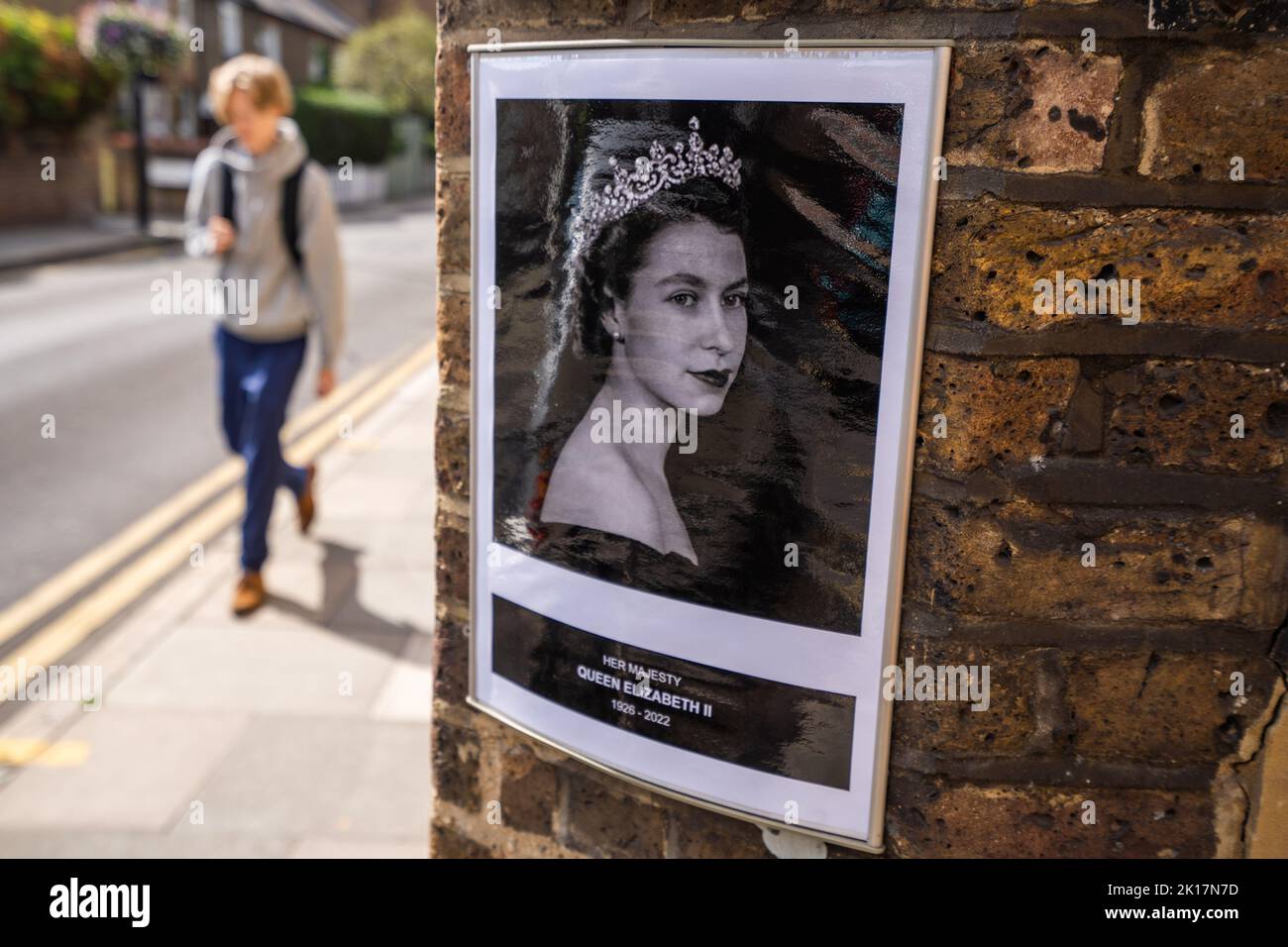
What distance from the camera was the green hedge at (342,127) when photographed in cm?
3662

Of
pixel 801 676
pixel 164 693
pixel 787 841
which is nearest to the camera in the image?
pixel 801 676

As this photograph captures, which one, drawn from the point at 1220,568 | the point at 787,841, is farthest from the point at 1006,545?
the point at 787,841

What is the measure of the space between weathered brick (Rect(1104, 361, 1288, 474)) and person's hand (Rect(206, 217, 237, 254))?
457 centimetres

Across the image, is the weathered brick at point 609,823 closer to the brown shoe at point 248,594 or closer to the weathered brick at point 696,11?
the weathered brick at point 696,11

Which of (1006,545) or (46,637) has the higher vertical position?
(1006,545)

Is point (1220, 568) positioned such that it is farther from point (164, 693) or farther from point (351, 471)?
point (351, 471)

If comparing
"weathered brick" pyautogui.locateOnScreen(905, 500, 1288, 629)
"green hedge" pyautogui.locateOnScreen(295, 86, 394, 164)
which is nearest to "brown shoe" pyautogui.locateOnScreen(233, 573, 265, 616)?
"weathered brick" pyautogui.locateOnScreen(905, 500, 1288, 629)

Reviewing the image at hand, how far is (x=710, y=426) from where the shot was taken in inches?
70.6

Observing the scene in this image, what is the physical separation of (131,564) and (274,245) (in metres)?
2.04

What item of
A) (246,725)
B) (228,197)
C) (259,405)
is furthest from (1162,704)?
(228,197)

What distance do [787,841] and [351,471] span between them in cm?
631

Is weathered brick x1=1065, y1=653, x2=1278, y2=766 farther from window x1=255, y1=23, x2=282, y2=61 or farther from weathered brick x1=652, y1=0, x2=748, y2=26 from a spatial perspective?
window x1=255, y1=23, x2=282, y2=61

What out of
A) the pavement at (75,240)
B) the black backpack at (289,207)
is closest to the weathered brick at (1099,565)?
the black backpack at (289,207)

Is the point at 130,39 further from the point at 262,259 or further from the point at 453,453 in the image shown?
the point at 453,453
